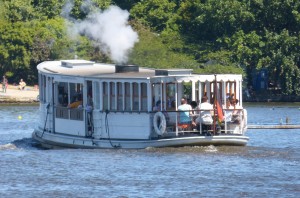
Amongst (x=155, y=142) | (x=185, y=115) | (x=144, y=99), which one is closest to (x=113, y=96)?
(x=144, y=99)

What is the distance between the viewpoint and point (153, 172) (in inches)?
1887

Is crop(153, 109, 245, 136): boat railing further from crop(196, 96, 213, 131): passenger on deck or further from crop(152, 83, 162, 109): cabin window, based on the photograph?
crop(152, 83, 162, 109): cabin window

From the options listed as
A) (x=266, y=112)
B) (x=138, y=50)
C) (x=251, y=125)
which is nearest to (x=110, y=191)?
(x=251, y=125)

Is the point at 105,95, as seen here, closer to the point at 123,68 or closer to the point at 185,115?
the point at 123,68

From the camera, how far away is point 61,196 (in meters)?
43.5

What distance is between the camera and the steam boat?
171 feet

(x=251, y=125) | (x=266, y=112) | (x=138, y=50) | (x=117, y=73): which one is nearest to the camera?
(x=117, y=73)

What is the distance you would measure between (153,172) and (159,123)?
14.3 ft

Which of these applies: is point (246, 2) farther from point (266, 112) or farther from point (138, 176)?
point (138, 176)

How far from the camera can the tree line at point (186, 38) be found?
100062 mm

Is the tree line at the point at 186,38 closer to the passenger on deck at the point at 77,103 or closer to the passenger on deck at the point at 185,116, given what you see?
the passenger on deck at the point at 77,103

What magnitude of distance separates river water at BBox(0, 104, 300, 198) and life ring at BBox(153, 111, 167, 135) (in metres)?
0.69

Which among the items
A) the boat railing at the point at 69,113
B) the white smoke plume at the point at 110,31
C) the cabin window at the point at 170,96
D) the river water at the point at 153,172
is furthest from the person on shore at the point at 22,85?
the cabin window at the point at 170,96

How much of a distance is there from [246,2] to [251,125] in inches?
1389
